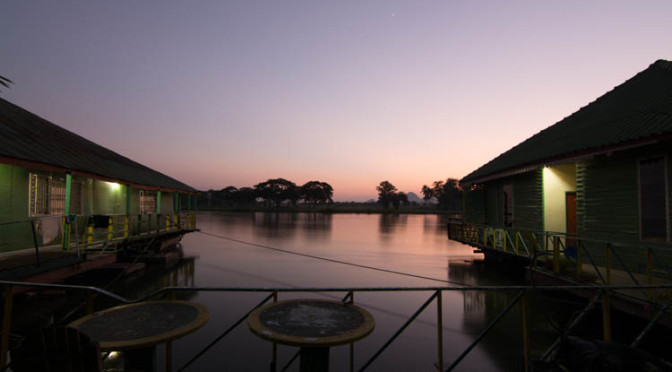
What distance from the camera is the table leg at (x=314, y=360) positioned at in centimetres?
357

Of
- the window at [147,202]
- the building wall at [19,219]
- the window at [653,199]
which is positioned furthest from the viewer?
the window at [147,202]

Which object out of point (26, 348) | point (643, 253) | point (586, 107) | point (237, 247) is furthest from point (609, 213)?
point (237, 247)

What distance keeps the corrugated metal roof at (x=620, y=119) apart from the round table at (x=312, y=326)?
8.21m

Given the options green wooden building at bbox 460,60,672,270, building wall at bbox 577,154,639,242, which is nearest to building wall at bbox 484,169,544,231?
green wooden building at bbox 460,60,672,270

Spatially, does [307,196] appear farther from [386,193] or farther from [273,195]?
[386,193]

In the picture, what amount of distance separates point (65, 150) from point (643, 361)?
707 inches

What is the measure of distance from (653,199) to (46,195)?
66.3 feet

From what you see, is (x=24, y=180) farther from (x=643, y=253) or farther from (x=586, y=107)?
(x=586, y=107)

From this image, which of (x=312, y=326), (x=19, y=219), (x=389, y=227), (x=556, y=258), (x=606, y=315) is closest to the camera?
(x=312, y=326)

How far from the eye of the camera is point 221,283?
14.6 m

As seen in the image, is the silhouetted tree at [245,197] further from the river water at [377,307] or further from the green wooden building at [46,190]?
the green wooden building at [46,190]

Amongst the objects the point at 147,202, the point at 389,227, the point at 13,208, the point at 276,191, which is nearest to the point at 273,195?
the point at 276,191

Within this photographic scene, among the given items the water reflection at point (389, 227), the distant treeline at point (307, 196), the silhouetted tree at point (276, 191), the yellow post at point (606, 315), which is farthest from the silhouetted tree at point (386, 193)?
the yellow post at point (606, 315)

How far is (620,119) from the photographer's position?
9992 mm
